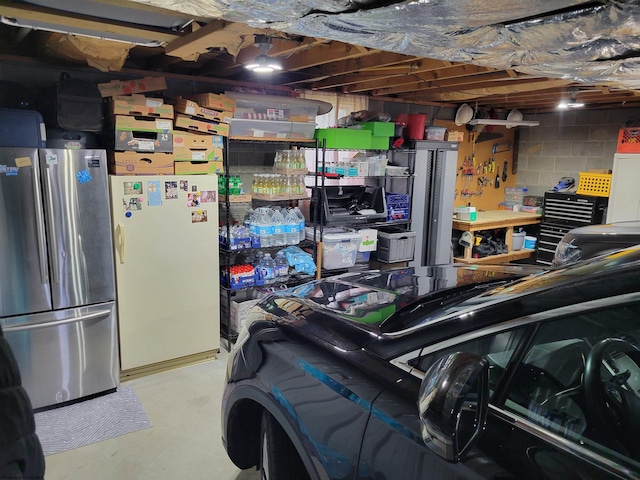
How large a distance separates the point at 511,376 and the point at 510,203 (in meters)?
6.20

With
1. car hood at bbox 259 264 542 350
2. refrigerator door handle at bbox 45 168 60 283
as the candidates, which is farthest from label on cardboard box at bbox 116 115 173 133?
car hood at bbox 259 264 542 350

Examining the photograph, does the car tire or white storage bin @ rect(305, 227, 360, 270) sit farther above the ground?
white storage bin @ rect(305, 227, 360, 270)

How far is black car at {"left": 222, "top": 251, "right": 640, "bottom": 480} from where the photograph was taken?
971 mm

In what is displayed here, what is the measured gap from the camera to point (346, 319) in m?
1.61

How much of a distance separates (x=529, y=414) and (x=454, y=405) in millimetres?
223

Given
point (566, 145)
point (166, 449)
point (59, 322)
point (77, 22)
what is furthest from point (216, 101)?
point (566, 145)

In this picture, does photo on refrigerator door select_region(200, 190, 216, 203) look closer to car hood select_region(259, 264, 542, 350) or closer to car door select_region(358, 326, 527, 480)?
car hood select_region(259, 264, 542, 350)

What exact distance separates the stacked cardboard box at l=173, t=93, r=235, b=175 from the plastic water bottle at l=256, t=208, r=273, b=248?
55cm

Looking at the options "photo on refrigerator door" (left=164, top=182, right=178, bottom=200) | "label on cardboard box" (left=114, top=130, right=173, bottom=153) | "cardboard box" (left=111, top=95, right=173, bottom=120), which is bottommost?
"photo on refrigerator door" (left=164, top=182, right=178, bottom=200)

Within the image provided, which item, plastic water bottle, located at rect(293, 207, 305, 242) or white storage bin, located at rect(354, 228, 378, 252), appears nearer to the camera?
plastic water bottle, located at rect(293, 207, 305, 242)

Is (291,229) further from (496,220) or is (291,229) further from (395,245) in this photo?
(496,220)

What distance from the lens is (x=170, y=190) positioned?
10.9ft

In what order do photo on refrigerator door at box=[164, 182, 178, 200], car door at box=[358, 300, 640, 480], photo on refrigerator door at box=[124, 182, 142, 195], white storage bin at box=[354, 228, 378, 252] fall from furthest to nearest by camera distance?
1. white storage bin at box=[354, 228, 378, 252]
2. photo on refrigerator door at box=[164, 182, 178, 200]
3. photo on refrigerator door at box=[124, 182, 142, 195]
4. car door at box=[358, 300, 640, 480]

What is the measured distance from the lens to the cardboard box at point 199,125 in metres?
3.45
